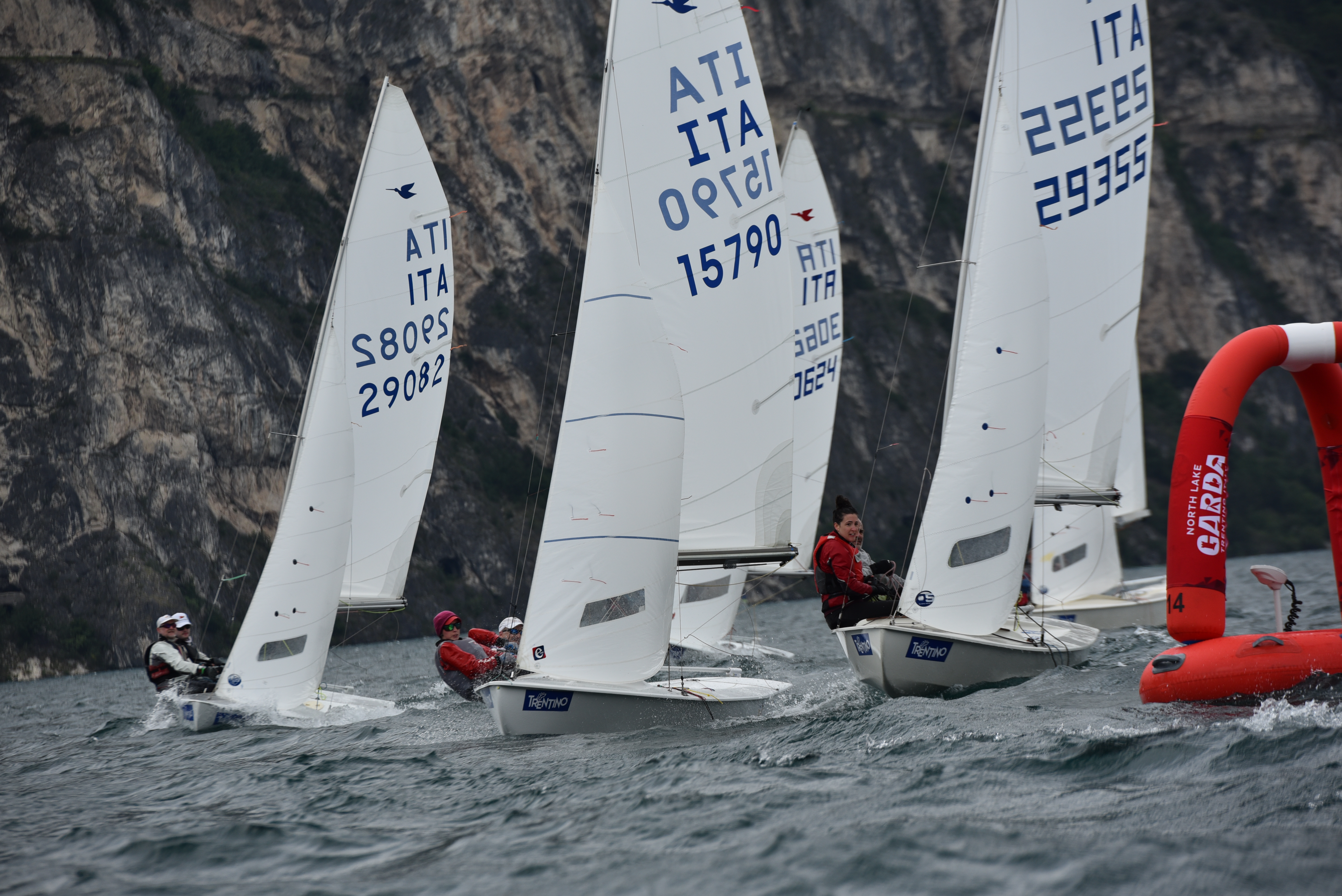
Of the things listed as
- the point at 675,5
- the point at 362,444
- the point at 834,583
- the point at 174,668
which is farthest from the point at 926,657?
the point at 362,444

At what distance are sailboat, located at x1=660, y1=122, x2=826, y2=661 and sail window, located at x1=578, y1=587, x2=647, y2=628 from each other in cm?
500

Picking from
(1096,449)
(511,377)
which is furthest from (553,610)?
(511,377)

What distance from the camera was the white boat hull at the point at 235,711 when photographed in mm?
10180

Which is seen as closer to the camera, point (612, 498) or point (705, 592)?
point (612, 498)

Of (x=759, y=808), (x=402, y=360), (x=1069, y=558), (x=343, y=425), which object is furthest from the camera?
(x=1069, y=558)

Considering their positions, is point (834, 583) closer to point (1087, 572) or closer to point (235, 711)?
point (235, 711)

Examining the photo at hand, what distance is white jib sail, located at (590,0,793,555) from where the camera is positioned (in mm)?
9273

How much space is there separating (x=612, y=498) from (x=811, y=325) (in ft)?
25.8

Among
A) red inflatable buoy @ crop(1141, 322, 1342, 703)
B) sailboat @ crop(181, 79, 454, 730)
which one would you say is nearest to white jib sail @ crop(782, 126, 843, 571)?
sailboat @ crop(181, 79, 454, 730)

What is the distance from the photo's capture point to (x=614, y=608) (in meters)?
7.98

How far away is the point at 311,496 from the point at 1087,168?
8218 mm

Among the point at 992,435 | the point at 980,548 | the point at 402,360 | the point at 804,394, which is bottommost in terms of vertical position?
the point at 980,548

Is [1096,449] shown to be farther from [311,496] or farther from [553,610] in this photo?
[311,496]

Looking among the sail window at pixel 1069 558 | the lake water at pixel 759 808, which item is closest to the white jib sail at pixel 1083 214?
the lake water at pixel 759 808
